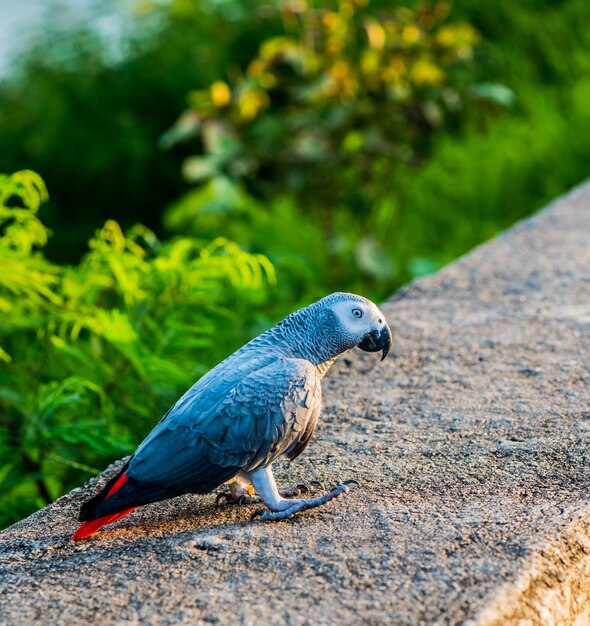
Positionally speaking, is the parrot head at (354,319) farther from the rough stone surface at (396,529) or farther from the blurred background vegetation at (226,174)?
the blurred background vegetation at (226,174)

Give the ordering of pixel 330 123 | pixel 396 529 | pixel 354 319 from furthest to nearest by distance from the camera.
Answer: pixel 330 123 → pixel 354 319 → pixel 396 529

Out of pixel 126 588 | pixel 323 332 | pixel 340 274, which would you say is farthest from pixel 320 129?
pixel 126 588

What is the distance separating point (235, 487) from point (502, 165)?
333 centimetres

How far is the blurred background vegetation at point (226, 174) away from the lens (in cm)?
246

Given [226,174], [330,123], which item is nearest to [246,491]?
[330,123]

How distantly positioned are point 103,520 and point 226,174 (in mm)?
2878

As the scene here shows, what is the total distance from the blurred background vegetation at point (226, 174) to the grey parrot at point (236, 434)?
0.55m

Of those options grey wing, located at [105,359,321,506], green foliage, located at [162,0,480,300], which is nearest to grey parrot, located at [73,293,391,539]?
grey wing, located at [105,359,321,506]

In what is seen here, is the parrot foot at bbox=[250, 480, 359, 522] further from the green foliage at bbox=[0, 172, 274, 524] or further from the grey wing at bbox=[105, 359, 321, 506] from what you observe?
the green foliage at bbox=[0, 172, 274, 524]

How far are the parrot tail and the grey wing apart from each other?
2 centimetres

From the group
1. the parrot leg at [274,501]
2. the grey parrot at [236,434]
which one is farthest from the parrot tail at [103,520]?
the parrot leg at [274,501]

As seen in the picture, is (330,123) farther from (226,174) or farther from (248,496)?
(248,496)

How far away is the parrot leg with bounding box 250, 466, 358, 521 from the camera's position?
1.62 metres

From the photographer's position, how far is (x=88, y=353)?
294 cm
